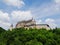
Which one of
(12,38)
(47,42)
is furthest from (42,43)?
(12,38)

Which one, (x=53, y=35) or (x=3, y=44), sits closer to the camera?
(x=3, y=44)

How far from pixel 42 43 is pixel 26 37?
12.0ft

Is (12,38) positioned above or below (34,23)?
below

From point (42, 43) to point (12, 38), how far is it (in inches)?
248

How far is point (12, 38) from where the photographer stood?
140ft


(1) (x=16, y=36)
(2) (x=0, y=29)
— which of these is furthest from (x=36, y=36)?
(2) (x=0, y=29)

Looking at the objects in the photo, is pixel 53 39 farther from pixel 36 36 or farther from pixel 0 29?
pixel 0 29

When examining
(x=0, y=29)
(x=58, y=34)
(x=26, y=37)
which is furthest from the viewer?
(x=0, y=29)

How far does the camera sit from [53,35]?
44312 millimetres

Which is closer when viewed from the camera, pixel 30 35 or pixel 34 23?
pixel 30 35

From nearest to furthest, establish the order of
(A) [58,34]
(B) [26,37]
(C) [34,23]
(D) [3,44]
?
(D) [3,44] < (B) [26,37] < (A) [58,34] < (C) [34,23]

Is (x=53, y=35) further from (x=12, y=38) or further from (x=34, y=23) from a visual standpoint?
(x=34, y=23)

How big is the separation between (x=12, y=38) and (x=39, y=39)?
17.2 feet

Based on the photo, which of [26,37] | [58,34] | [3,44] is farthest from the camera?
[58,34]
